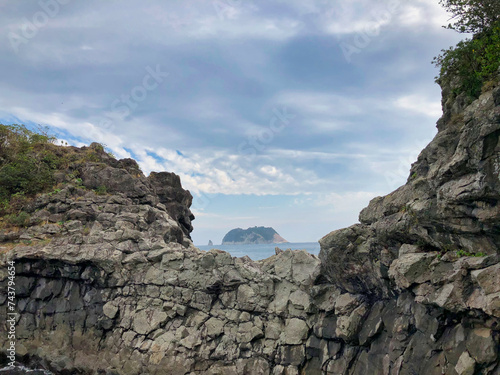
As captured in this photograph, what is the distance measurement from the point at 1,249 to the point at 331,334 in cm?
2813

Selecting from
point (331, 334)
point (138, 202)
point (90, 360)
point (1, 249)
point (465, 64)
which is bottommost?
point (90, 360)

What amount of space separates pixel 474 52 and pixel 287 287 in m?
18.1

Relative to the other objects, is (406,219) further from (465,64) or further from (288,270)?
(288,270)

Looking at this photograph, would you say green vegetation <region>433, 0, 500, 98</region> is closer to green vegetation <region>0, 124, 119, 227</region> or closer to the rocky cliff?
the rocky cliff

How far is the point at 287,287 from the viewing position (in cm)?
2383

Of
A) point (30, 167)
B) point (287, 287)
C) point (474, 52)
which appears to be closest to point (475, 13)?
point (474, 52)

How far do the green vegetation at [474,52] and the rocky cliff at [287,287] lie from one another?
1081mm

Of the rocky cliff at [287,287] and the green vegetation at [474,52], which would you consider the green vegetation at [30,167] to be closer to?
the rocky cliff at [287,287]

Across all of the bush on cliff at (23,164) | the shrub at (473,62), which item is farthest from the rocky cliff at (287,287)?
the bush on cliff at (23,164)

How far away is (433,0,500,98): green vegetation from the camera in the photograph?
47.7 feet

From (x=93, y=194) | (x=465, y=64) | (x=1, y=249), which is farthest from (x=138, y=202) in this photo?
(x=465, y=64)

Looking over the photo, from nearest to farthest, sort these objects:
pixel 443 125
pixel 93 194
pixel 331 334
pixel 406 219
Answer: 1. pixel 406 219
2. pixel 443 125
3. pixel 331 334
4. pixel 93 194

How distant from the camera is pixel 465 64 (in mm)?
16094

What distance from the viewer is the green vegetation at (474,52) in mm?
14539
